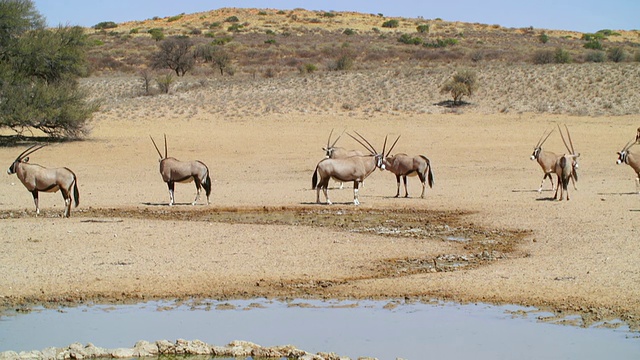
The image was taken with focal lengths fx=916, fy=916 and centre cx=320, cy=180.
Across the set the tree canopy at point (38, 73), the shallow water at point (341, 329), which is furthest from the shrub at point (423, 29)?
the shallow water at point (341, 329)

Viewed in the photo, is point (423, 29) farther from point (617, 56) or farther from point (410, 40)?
point (617, 56)

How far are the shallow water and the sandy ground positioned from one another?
0.53 meters

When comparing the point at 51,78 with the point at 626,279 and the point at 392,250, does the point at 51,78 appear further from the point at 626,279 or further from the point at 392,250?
the point at 626,279

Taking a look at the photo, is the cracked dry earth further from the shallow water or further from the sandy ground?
the shallow water

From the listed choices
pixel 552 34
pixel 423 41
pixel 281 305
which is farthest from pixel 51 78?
pixel 552 34

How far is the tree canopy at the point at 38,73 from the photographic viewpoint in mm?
29109

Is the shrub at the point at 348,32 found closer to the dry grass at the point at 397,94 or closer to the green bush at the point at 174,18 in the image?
the green bush at the point at 174,18

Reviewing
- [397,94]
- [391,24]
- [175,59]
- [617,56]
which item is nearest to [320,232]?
[397,94]

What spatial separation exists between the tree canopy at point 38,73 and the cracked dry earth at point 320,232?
3.93ft

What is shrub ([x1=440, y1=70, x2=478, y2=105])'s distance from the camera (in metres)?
36.4

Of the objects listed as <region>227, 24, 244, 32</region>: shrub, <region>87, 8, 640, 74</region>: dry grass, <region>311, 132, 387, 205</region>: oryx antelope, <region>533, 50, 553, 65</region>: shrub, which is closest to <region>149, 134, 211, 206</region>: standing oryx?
<region>311, 132, 387, 205</region>: oryx antelope

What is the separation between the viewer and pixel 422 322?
9.97 metres

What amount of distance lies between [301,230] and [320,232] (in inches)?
15.7

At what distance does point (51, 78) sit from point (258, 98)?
31.1ft
